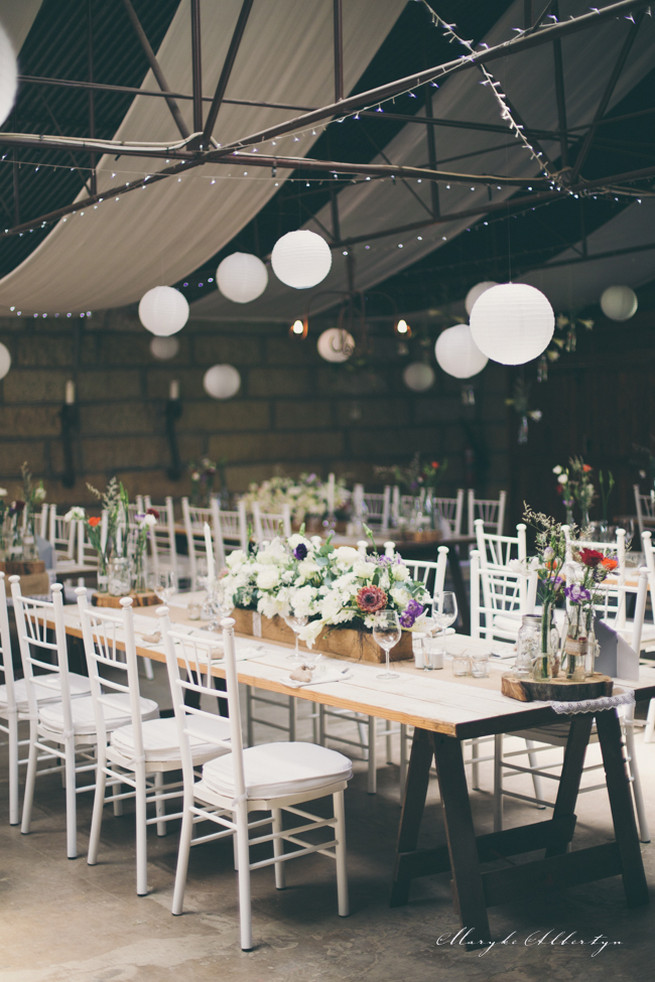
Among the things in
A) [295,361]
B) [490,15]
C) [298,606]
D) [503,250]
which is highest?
[490,15]

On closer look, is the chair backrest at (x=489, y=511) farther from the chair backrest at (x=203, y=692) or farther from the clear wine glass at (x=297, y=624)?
the chair backrest at (x=203, y=692)

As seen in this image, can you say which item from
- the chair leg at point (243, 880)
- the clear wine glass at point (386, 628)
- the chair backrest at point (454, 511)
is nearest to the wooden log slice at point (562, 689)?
the clear wine glass at point (386, 628)

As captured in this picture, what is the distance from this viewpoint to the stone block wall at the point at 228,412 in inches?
428

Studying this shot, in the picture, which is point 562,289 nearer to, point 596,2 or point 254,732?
point 596,2

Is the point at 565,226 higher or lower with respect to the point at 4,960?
higher

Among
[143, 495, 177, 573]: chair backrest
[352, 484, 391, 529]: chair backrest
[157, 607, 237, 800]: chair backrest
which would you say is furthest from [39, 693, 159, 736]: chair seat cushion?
[352, 484, 391, 529]: chair backrest

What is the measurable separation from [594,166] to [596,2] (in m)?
2.18

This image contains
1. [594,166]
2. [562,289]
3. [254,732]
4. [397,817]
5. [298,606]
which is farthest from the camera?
[562,289]

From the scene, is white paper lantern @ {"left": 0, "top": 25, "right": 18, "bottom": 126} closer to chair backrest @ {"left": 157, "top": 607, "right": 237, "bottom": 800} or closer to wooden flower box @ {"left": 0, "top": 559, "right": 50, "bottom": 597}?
chair backrest @ {"left": 157, "top": 607, "right": 237, "bottom": 800}

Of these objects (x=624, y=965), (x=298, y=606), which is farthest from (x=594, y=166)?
(x=624, y=965)

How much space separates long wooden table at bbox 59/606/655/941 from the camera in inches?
130

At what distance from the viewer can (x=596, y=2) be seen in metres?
7.52

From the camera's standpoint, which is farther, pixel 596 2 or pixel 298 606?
pixel 596 2

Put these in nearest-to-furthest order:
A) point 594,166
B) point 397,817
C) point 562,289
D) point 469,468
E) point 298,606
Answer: point 298,606 → point 397,817 → point 594,166 → point 562,289 → point 469,468
